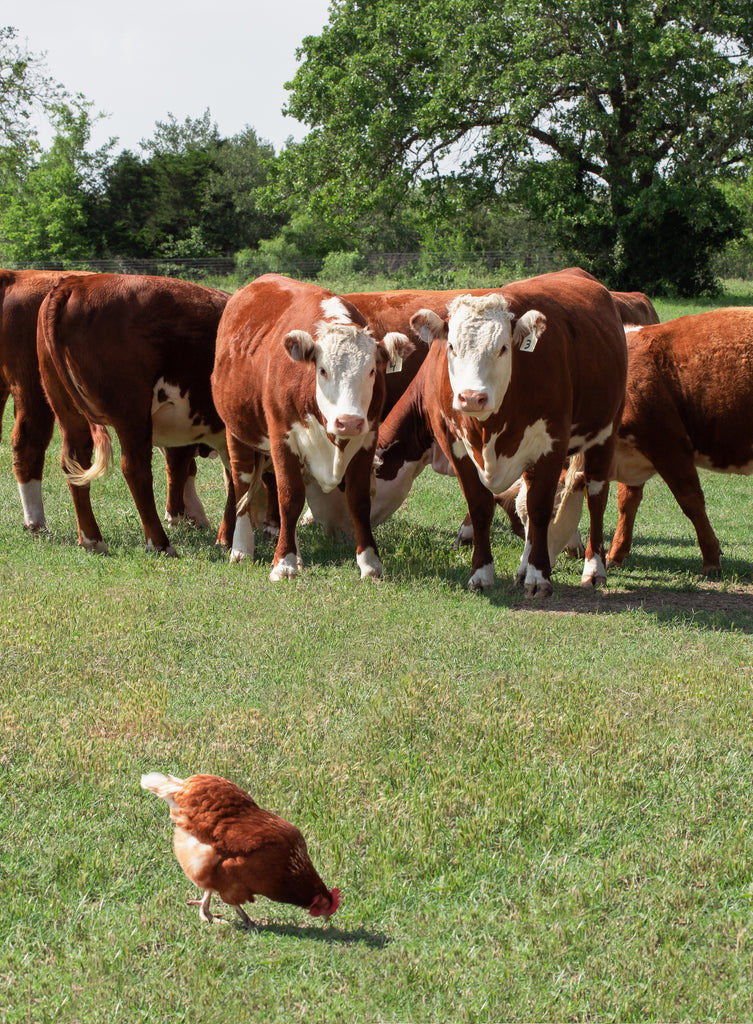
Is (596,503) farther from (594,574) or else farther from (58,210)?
(58,210)

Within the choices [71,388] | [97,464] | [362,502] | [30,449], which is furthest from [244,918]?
[30,449]

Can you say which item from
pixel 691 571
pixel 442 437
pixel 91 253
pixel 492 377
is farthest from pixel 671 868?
pixel 91 253

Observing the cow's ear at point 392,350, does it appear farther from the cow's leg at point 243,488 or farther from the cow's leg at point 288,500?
the cow's leg at point 243,488

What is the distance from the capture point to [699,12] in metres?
33.6

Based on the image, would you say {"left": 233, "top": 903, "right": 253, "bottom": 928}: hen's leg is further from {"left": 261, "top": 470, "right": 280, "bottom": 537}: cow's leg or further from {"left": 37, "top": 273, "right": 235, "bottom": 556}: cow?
{"left": 261, "top": 470, "right": 280, "bottom": 537}: cow's leg

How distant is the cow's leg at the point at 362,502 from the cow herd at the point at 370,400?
0.7 inches

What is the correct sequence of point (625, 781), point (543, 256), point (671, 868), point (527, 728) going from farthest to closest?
point (543, 256)
point (527, 728)
point (625, 781)
point (671, 868)

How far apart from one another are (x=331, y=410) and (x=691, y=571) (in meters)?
3.56

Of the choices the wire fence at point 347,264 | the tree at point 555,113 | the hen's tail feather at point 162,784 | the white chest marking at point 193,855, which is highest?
the tree at point 555,113

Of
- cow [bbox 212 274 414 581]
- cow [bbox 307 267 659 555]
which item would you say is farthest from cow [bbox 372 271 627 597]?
cow [bbox 307 267 659 555]

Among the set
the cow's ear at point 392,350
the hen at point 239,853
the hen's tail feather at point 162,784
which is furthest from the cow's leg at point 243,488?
the hen at point 239,853

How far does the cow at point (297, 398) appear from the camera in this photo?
806cm

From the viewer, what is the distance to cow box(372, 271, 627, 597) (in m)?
7.70

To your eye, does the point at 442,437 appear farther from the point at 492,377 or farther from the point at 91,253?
the point at 91,253
